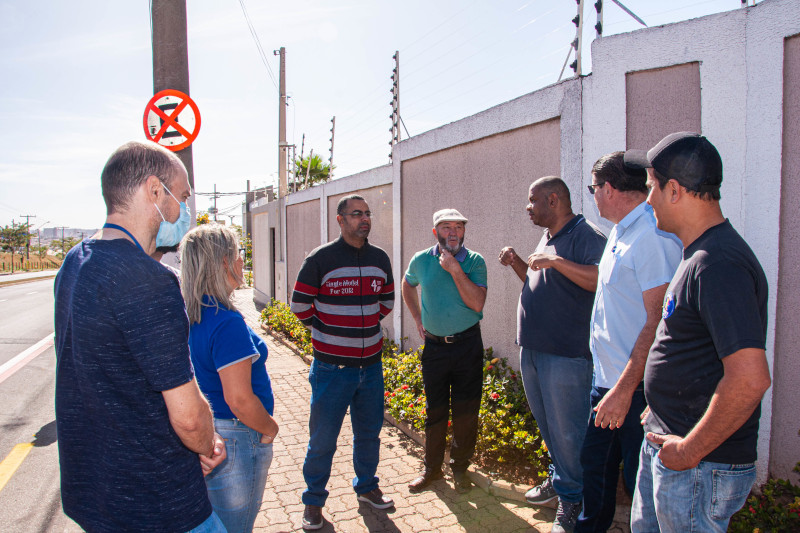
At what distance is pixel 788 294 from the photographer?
3.18 meters

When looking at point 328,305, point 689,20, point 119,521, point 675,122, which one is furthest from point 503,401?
point 119,521

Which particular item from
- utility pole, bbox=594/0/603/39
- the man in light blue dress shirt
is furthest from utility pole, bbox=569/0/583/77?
the man in light blue dress shirt

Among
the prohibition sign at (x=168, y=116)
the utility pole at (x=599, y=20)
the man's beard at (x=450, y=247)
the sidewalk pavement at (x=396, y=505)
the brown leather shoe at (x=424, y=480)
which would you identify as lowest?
the sidewalk pavement at (x=396, y=505)

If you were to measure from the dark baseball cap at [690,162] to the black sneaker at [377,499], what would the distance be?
287cm

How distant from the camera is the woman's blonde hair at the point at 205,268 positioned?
2.13 m

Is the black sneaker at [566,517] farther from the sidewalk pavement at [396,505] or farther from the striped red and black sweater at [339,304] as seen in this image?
the striped red and black sweater at [339,304]

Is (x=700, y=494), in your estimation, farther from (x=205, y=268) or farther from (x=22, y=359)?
(x=22, y=359)

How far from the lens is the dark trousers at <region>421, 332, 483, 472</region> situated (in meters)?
3.83

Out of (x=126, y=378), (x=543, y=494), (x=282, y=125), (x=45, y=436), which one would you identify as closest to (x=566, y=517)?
(x=543, y=494)

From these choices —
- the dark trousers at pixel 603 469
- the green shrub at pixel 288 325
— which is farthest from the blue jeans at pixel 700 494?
the green shrub at pixel 288 325

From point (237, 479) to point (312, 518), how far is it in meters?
1.40

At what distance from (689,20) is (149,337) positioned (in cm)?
392

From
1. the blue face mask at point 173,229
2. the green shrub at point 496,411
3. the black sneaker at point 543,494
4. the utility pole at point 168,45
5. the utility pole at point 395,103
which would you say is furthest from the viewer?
the utility pole at point 395,103

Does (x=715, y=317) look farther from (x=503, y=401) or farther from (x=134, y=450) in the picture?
(x=503, y=401)
